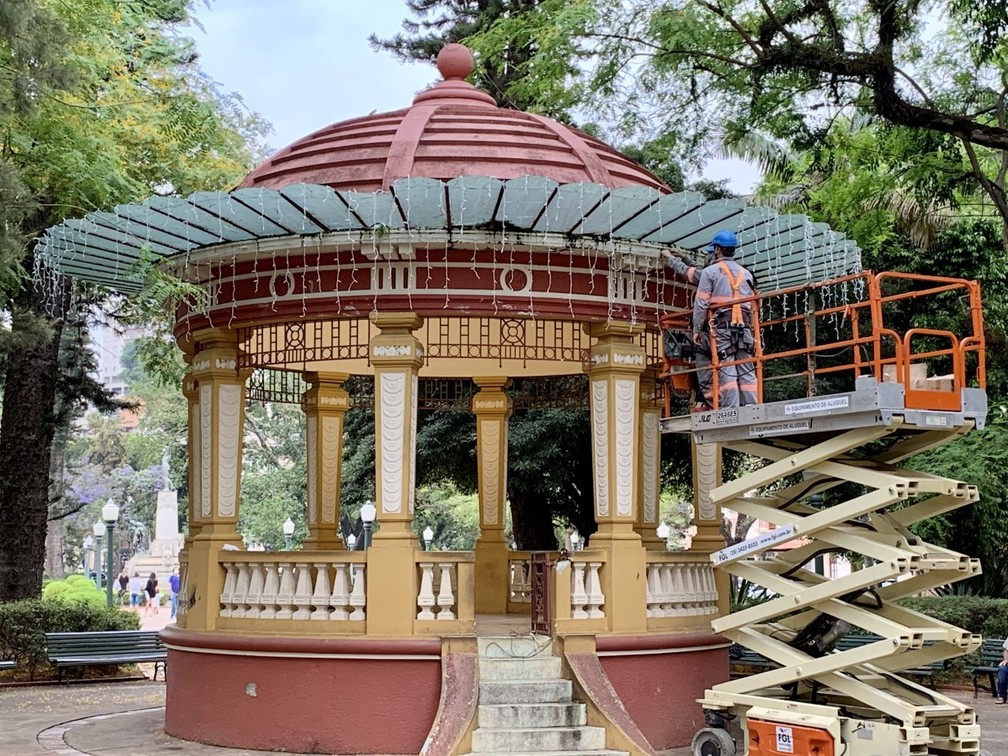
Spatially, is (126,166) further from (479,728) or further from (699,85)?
(479,728)

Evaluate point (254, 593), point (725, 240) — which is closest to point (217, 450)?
point (254, 593)

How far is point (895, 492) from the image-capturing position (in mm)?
9320

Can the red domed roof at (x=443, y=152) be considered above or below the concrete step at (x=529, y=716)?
above

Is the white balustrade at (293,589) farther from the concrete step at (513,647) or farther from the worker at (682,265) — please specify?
the worker at (682,265)

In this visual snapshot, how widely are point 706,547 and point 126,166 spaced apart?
29.8ft

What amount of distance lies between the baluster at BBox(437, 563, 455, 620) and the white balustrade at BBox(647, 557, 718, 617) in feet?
5.90

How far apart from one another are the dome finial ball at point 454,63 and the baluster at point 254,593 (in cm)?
590

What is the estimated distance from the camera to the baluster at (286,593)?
11.4 meters

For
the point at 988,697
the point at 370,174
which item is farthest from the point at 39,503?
the point at 988,697

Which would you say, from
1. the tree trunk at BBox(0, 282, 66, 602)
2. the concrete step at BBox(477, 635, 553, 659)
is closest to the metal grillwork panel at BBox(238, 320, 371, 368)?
the concrete step at BBox(477, 635, 553, 659)

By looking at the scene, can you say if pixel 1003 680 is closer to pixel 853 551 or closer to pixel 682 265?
pixel 853 551

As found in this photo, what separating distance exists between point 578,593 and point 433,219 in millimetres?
3386

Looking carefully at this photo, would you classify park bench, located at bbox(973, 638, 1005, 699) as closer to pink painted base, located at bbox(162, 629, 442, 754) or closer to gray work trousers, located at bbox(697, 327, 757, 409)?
gray work trousers, located at bbox(697, 327, 757, 409)

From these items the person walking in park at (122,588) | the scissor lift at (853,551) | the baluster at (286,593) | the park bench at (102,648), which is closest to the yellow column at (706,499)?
the scissor lift at (853,551)
